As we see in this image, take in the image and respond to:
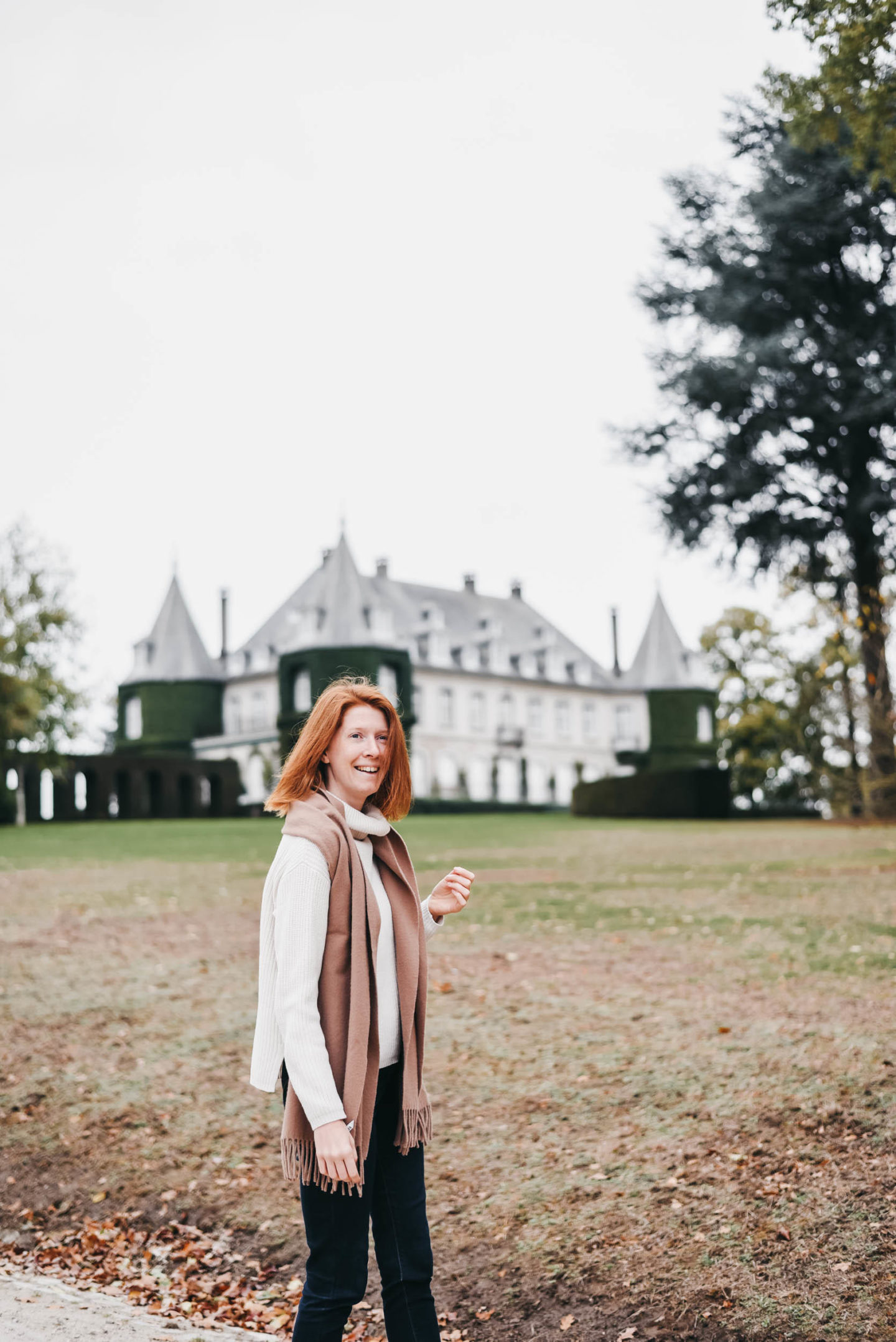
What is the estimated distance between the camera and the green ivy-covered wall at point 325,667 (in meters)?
48.6

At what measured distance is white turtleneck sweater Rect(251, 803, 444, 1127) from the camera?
2965 mm

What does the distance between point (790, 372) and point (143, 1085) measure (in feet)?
67.9

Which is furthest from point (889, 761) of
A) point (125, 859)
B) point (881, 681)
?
→ point (125, 859)

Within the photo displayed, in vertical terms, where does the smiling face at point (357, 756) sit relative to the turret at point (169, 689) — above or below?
below

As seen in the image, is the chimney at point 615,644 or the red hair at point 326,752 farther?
the chimney at point 615,644

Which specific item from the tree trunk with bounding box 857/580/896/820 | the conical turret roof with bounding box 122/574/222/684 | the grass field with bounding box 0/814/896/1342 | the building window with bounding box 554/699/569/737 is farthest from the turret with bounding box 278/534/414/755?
the grass field with bounding box 0/814/896/1342

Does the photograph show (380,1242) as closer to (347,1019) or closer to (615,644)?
(347,1019)

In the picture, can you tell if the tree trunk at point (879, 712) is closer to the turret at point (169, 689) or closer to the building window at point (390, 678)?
the building window at point (390, 678)

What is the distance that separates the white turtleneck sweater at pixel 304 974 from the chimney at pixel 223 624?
58.9 metres

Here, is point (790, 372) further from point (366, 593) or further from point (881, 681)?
point (366, 593)

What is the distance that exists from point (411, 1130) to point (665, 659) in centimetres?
5905

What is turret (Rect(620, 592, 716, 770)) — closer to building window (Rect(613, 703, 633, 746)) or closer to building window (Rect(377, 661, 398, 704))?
building window (Rect(613, 703, 633, 746))

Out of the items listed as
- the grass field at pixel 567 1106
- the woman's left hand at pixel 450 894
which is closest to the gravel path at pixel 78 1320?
the grass field at pixel 567 1106

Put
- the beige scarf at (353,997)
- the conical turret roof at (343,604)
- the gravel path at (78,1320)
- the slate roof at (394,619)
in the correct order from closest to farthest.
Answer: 1. the beige scarf at (353,997)
2. the gravel path at (78,1320)
3. the conical turret roof at (343,604)
4. the slate roof at (394,619)
